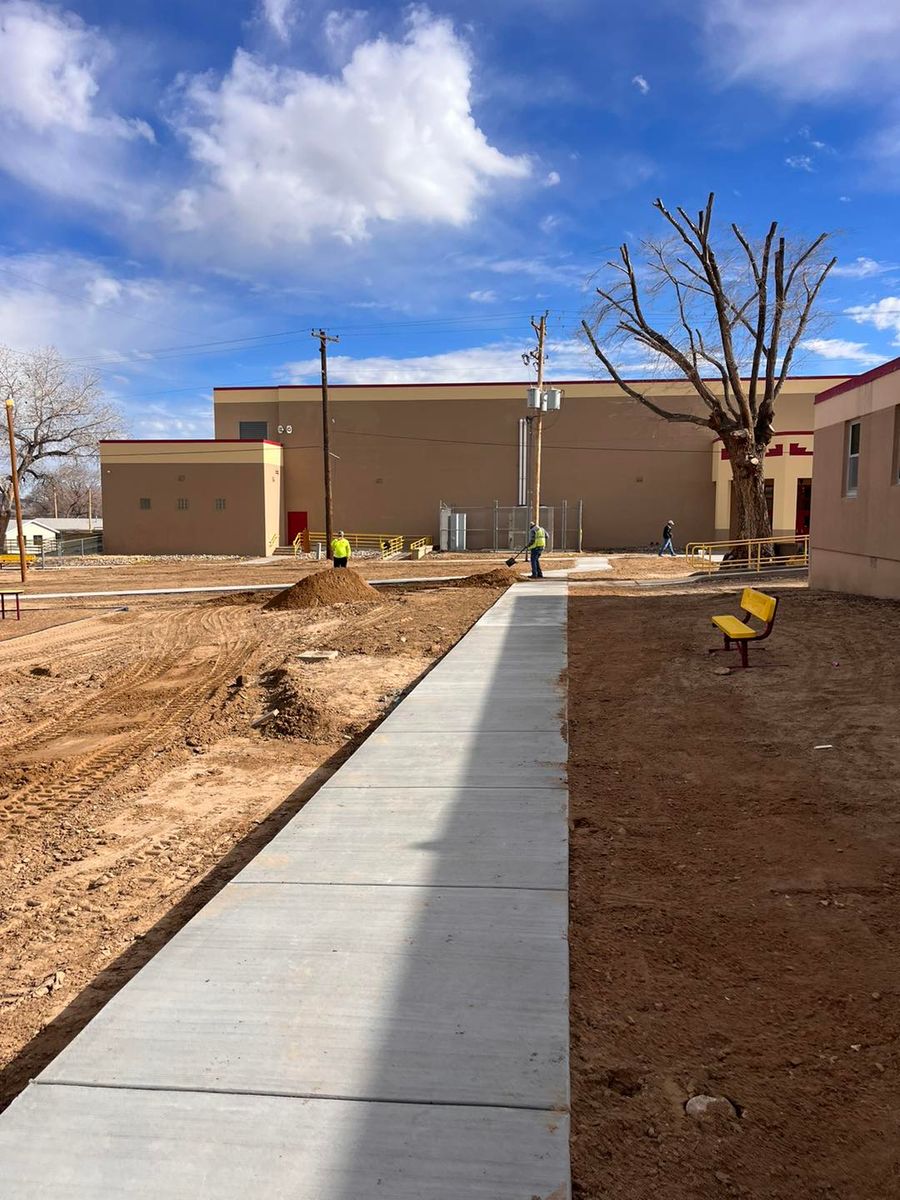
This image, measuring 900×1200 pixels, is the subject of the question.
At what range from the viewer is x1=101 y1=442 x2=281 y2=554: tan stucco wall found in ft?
142

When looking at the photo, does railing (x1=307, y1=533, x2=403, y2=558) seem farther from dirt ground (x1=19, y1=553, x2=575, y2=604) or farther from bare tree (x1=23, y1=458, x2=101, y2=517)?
bare tree (x1=23, y1=458, x2=101, y2=517)

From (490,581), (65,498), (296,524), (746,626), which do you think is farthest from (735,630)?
(65,498)

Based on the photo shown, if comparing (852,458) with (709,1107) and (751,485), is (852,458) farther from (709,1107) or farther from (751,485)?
(709,1107)

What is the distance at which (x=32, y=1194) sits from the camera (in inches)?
92.3

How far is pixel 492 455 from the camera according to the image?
44.8m

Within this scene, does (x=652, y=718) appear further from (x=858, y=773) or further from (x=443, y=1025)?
(x=443, y=1025)

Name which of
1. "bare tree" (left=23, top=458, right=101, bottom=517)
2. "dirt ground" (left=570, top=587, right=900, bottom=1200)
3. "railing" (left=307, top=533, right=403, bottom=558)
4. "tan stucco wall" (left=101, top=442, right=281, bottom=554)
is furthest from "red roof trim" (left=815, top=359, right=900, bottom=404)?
"bare tree" (left=23, top=458, right=101, bottom=517)

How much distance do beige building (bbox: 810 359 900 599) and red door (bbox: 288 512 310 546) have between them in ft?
110

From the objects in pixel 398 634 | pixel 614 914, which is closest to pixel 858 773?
pixel 614 914

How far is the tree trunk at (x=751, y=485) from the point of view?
27062 mm

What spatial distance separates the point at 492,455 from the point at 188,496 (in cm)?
1632

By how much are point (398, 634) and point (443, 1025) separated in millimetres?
10521

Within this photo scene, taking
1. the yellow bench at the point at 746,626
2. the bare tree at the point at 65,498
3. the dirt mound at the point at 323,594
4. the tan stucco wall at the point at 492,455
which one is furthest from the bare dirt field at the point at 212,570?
the bare tree at the point at 65,498

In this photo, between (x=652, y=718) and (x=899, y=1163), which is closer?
(x=899, y=1163)
